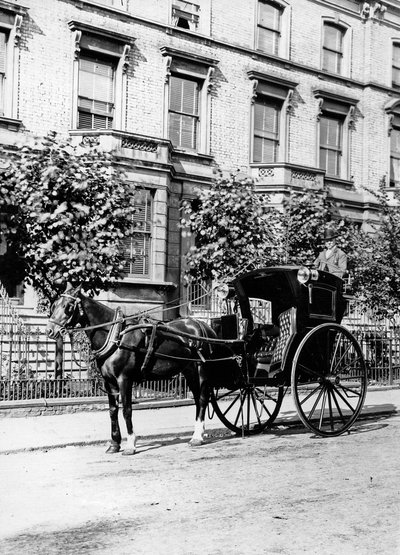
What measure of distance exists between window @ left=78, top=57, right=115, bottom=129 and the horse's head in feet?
41.4

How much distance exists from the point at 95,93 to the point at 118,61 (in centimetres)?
132

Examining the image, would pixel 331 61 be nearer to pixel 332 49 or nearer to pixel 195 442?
pixel 332 49

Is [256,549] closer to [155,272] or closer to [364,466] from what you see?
[364,466]

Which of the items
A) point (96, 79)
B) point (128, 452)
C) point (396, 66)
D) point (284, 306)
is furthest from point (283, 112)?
point (128, 452)

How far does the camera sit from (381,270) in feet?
58.2

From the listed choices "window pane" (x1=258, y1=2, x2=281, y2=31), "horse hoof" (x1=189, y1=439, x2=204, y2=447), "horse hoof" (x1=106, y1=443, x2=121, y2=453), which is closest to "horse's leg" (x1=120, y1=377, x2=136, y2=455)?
"horse hoof" (x1=106, y1=443, x2=121, y2=453)

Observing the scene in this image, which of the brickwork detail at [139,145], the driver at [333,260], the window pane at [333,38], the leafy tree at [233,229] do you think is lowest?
the driver at [333,260]

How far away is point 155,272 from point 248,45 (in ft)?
30.0

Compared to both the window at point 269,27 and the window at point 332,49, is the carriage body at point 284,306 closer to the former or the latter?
the window at point 269,27

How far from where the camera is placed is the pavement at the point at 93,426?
372 inches

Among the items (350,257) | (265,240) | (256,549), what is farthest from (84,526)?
(350,257)

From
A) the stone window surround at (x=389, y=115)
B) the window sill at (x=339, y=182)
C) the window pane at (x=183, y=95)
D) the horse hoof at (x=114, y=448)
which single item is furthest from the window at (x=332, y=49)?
the horse hoof at (x=114, y=448)

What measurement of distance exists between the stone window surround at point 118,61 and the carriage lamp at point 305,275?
1250cm

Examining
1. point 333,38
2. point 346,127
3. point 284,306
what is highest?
point 333,38
